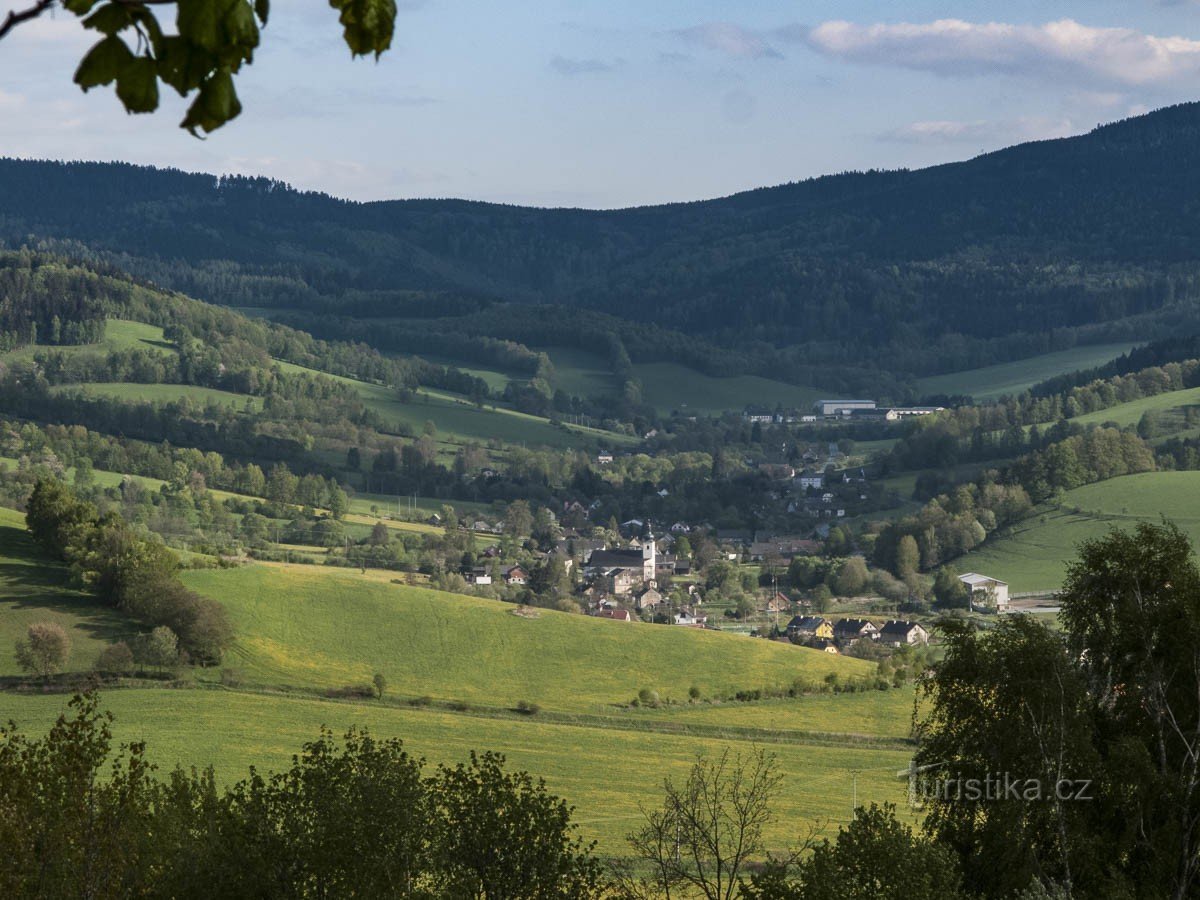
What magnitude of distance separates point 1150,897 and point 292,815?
13916 mm

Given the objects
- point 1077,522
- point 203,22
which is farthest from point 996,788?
point 1077,522

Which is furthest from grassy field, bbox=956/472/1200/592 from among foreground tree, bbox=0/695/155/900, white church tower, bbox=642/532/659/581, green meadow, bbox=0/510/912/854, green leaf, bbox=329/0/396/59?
green leaf, bbox=329/0/396/59

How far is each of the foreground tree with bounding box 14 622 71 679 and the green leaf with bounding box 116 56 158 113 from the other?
239ft

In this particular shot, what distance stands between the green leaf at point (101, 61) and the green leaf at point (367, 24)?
61 cm

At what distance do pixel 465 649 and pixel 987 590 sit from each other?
150ft

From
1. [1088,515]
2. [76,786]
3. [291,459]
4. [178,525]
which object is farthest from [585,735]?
[291,459]

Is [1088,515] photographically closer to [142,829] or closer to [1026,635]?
[1026,635]

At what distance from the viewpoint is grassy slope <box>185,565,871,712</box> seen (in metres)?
82.0

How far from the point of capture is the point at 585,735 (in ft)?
235

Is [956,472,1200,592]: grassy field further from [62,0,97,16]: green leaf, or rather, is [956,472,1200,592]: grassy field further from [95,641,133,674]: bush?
[62,0,97,16]: green leaf

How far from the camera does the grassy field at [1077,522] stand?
121 meters

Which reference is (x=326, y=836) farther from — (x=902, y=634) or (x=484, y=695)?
(x=902, y=634)

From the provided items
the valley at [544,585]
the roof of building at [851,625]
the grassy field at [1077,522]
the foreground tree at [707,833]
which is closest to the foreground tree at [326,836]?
the foreground tree at [707,833]

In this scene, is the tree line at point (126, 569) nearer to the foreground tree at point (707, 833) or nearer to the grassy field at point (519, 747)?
the grassy field at point (519, 747)
